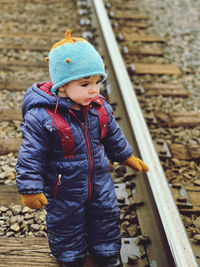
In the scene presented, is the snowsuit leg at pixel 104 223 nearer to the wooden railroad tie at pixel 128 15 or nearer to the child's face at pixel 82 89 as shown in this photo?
the child's face at pixel 82 89

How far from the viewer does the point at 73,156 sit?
183 centimetres

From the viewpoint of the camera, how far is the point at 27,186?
66.2 inches

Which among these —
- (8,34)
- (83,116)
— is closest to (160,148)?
(83,116)

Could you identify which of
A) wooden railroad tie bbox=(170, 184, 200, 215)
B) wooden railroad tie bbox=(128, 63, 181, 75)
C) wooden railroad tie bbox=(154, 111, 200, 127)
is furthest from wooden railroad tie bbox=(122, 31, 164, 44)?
wooden railroad tie bbox=(170, 184, 200, 215)

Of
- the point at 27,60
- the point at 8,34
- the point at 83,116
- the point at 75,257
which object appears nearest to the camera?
the point at 83,116

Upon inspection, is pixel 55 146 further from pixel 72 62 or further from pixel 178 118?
pixel 178 118

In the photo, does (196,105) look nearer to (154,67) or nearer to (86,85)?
(154,67)

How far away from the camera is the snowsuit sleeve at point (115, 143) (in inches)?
78.8

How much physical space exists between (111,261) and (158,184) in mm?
587

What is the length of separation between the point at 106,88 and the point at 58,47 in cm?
179

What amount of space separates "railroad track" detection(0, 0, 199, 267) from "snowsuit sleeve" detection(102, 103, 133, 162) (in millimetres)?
336

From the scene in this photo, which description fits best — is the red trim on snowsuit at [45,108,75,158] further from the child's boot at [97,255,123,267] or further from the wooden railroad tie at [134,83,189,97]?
the wooden railroad tie at [134,83,189,97]

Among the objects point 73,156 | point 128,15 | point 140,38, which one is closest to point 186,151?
point 73,156

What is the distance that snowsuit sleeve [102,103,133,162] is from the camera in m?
2.00
